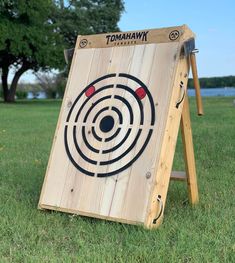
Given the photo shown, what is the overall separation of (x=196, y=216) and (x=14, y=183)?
6.64 ft

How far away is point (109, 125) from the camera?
3367 mm

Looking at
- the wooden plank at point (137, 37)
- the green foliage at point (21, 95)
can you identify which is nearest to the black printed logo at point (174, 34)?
the wooden plank at point (137, 37)

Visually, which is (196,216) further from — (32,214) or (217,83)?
(217,83)

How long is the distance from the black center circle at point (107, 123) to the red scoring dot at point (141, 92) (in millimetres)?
288

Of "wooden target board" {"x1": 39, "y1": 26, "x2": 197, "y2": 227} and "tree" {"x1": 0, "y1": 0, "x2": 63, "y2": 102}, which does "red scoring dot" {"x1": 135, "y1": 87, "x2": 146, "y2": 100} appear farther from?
"tree" {"x1": 0, "y1": 0, "x2": 63, "y2": 102}

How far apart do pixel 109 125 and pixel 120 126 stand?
0.10 metres

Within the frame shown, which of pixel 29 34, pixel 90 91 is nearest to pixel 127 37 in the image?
pixel 90 91

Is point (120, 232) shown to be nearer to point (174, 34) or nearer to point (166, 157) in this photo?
point (166, 157)

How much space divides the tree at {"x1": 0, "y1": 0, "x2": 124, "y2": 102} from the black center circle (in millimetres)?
→ 22489

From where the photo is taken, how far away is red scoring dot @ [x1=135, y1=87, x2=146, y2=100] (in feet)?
10.7

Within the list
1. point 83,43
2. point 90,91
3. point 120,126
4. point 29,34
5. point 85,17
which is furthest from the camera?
point 85,17

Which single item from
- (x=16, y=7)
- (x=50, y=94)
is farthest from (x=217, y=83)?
(x=16, y=7)

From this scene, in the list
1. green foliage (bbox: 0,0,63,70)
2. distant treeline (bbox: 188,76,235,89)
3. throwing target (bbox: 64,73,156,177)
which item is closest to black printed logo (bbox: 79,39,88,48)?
throwing target (bbox: 64,73,156,177)

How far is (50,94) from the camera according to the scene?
44.3 metres
